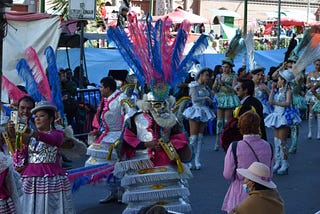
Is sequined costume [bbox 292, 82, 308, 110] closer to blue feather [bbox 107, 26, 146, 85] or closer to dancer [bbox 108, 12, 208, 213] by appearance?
dancer [bbox 108, 12, 208, 213]

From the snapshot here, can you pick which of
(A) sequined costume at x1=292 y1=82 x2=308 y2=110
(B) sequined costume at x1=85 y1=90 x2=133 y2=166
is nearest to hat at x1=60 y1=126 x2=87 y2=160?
(B) sequined costume at x1=85 y1=90 x2=133 y2=166

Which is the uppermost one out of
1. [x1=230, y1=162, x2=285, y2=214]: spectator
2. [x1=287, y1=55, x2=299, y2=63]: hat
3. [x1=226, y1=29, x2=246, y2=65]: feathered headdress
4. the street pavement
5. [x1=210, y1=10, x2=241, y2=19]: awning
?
[x1=210, y1=10, x2=241, y2=19]: awning

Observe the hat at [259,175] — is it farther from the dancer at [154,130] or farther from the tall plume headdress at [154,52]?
the tall plume headdress at [154,52]

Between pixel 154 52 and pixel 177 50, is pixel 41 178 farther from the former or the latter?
pixel 177 50

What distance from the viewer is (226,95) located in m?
14.2

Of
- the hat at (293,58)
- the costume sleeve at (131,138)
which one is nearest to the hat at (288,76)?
the hat at (293,58)

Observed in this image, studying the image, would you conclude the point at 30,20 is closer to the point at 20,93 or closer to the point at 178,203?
the point at 20,93

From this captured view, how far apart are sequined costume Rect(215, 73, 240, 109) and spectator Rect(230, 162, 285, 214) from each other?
8571 mm

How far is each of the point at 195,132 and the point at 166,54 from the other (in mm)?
4769

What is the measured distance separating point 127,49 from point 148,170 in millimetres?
1428

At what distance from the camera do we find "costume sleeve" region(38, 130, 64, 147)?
267 inches

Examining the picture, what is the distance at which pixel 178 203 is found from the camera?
7.62 m

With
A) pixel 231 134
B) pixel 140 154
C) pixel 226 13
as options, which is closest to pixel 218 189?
pixel 231 134

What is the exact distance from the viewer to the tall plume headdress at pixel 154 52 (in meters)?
7.82
